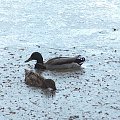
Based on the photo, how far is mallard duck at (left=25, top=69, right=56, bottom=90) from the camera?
30.9 feet

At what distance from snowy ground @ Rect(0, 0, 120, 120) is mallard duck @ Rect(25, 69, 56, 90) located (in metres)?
0.12

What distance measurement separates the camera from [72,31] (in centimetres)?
1462

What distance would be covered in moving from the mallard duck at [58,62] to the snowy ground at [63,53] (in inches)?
7.7

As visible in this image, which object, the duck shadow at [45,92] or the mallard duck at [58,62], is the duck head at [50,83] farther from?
the mallard duck at [58,62]

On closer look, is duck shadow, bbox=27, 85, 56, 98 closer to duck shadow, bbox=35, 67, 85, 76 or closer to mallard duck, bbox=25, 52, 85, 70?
duck shadow, bbox=35, 67, 85, 76


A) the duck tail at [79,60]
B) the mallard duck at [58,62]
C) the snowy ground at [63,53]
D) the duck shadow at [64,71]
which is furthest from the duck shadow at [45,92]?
the duck tail at [79,60]

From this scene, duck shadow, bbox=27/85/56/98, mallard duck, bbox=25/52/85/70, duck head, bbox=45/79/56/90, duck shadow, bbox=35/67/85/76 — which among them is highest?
mallard duck, bbox=25/52/85/70

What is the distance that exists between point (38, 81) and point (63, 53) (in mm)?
2792

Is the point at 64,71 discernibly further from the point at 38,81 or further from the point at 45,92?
the point at 45,92

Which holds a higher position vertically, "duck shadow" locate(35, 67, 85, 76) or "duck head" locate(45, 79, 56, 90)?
"duck shadow" locate(35, 67, 85, 76)

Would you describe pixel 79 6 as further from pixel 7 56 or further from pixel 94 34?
pixel 7 56

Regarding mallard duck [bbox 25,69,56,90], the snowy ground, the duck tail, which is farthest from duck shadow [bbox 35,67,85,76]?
mallard duck [bbox 25,69,56,90]

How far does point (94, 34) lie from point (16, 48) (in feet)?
8.45

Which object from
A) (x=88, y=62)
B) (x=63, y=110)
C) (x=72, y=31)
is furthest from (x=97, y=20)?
(x=63, y=110)
